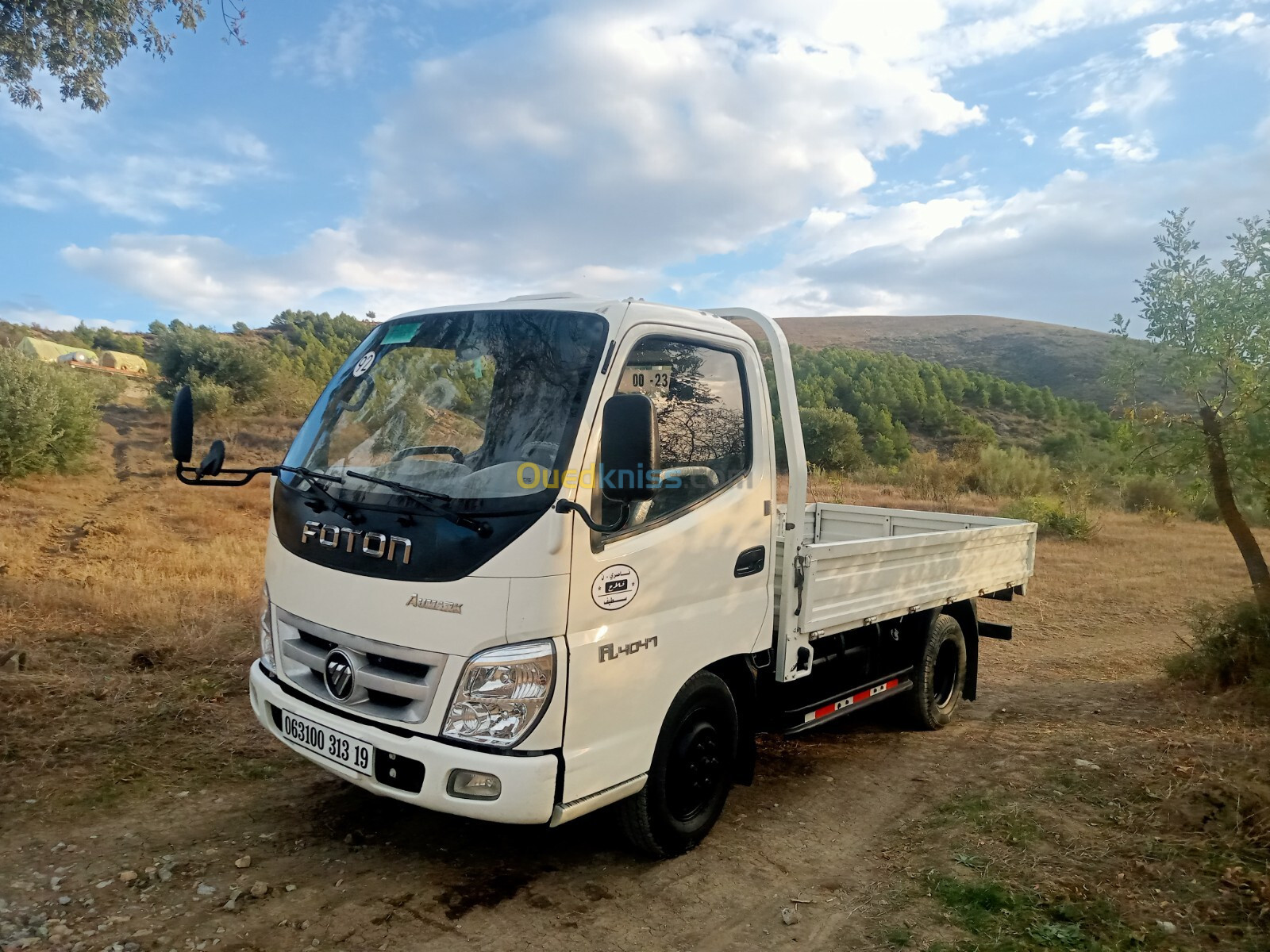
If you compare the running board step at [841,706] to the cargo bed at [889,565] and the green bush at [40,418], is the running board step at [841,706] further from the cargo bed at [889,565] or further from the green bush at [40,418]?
the green bush at [40,418]

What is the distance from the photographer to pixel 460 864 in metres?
3.38

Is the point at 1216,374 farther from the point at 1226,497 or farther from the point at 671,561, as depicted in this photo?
the point at 671,561

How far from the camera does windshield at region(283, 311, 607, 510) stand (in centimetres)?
301

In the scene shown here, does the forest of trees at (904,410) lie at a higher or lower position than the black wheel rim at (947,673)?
higher

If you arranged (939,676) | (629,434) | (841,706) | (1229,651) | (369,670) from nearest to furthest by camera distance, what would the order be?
(629,434), (369,670), (841,706), (939,676), (1229,651)

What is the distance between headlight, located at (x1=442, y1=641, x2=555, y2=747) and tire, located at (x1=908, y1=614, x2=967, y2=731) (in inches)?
129

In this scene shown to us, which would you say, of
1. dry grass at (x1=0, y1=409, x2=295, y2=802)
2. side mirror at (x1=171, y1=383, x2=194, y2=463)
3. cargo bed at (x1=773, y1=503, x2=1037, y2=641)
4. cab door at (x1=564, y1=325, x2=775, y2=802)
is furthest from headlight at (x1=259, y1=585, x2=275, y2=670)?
cargo bed at (x1=773, y1=503, x2=1037, y2=641)

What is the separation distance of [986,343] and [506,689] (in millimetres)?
67538

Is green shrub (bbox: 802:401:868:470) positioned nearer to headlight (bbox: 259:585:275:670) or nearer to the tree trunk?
the tree trunk

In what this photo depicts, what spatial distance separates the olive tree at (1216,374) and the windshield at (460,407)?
5.71 meters

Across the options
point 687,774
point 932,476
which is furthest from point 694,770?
point 932,476

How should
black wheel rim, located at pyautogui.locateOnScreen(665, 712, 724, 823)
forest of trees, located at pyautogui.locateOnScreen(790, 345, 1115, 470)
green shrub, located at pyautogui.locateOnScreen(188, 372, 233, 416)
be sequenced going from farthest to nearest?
forest of trees, located at pyautogui.locateOnScreen(790, 345, 1115, 470), green shrub, located at pyautogui.locateOnScreen(188, 372, 233, 416), black wheel rim, located at pyautogui.locateOnScreen(665, 712, 724, 823)

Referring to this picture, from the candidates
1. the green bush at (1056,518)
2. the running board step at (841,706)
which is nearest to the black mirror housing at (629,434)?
the running board step at (841,706)

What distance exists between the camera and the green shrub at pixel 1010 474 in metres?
20.9
